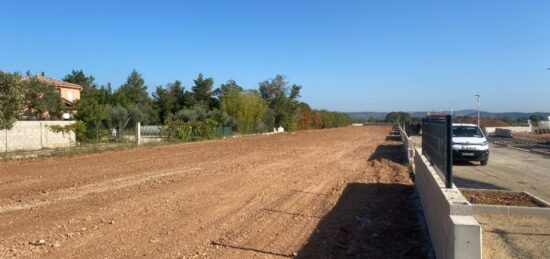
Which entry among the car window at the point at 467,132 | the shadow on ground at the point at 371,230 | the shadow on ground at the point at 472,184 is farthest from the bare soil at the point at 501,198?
the car window at the point at 467,132

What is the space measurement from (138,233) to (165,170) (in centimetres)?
985

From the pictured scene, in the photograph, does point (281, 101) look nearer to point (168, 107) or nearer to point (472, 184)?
point (168, 107)

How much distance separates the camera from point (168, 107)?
74.9m

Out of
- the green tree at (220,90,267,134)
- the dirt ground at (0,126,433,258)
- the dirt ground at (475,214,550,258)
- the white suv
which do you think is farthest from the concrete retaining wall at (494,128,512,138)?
the dirt ground at (475,214,550,258)

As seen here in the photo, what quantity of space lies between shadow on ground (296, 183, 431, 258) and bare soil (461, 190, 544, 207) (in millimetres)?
1261

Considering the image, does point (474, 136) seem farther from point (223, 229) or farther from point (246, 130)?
point (246, 130)

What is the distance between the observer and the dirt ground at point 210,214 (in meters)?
7.20

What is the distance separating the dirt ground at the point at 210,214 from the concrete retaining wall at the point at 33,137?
43.0ft

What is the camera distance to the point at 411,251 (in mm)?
7180

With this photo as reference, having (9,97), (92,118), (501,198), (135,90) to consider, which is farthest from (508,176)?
(135,90)

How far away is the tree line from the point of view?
35.4m

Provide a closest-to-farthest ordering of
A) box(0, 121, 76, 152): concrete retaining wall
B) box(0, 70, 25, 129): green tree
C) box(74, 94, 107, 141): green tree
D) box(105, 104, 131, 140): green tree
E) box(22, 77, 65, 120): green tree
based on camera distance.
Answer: box(0, 70, 25, 129): green tree < box(0, 121, 76, 152): concrete retaining wall < box(74, 94, 107, 141): green tree < box(22, 77, 65, 120): green tree < box(105, 104, 131, 140): green tree

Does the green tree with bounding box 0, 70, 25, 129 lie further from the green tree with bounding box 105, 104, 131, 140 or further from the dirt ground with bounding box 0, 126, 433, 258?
the green tree with bounding box 105, 104, 131, 140

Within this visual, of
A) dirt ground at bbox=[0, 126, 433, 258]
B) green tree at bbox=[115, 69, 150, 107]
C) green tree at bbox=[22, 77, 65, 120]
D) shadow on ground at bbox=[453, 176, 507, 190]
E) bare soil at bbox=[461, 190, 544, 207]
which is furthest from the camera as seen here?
green tree at bbox=[115, 69, 150, 107]
